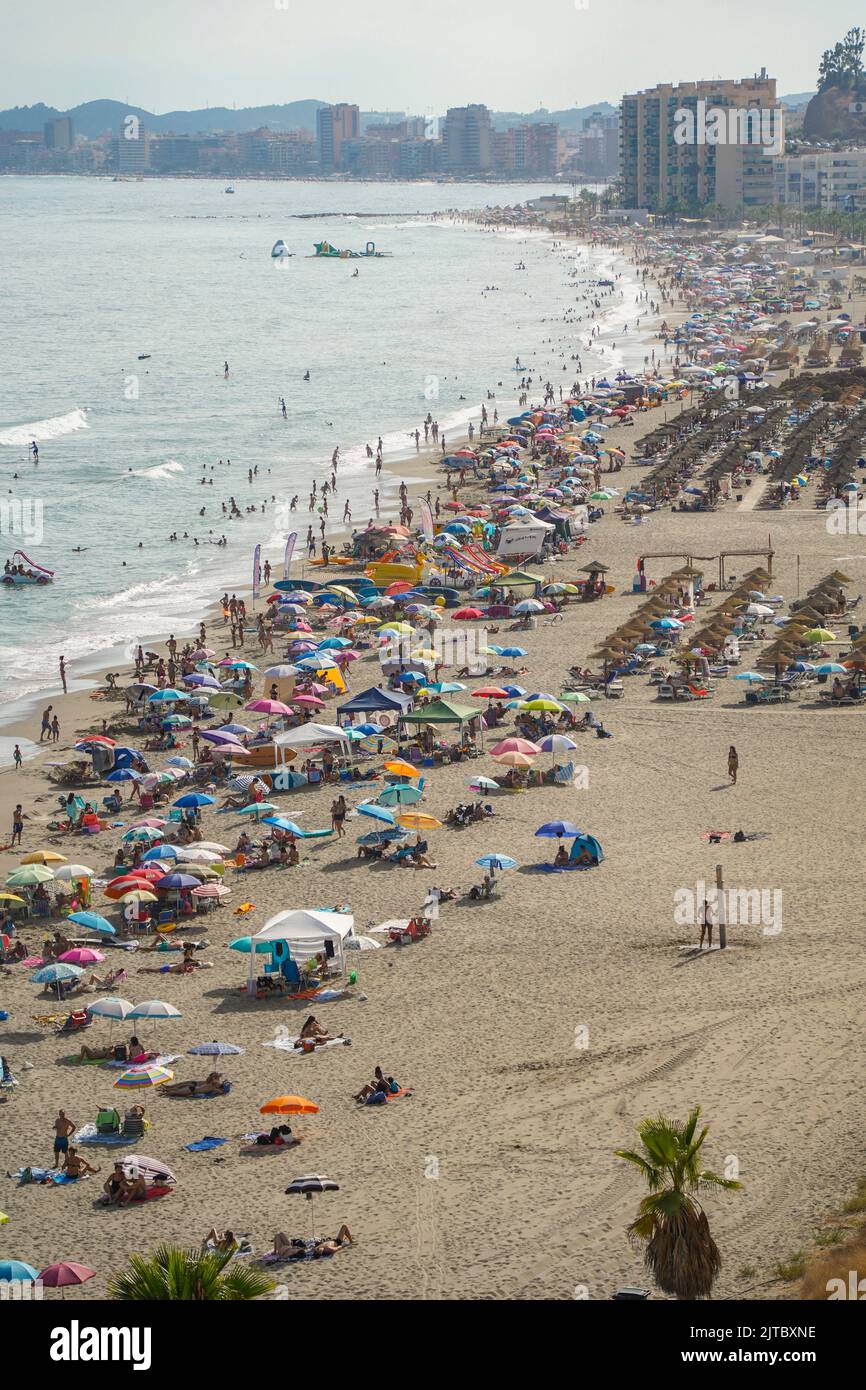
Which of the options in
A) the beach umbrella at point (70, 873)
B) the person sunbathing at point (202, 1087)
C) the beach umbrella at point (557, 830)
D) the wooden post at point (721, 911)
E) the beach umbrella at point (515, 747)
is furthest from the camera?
Answer: the beach umbrella at point (515, 747)

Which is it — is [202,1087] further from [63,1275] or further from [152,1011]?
[63,1275]

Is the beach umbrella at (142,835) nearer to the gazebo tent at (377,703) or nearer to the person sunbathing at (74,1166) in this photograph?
the gazebo tent at (377,703)

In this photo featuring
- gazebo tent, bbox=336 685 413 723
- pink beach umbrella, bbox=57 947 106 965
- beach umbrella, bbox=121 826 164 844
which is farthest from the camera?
gazebo tent, bbox=336 685 413 723

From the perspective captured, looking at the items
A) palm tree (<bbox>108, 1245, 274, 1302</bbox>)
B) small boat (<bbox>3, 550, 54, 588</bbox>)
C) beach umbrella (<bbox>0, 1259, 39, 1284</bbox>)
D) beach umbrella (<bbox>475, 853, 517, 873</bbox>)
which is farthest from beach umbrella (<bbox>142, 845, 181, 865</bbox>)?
small boat (<bbox>3, 550, 54, 588</bbox>)

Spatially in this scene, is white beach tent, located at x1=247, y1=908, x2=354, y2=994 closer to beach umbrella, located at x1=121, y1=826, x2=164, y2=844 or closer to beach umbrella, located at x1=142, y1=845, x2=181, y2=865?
beach umbrella, located at x1=142, y1=845, x2=181, y2=865

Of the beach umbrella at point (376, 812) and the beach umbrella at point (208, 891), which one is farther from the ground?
the beach umbrella at point (376, 812)

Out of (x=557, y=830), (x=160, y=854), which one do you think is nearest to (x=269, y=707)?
(x=160, y=854)

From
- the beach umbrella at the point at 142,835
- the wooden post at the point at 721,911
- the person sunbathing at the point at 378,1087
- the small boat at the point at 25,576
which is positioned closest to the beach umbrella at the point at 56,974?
the beach umbrella at the point at 142,835
